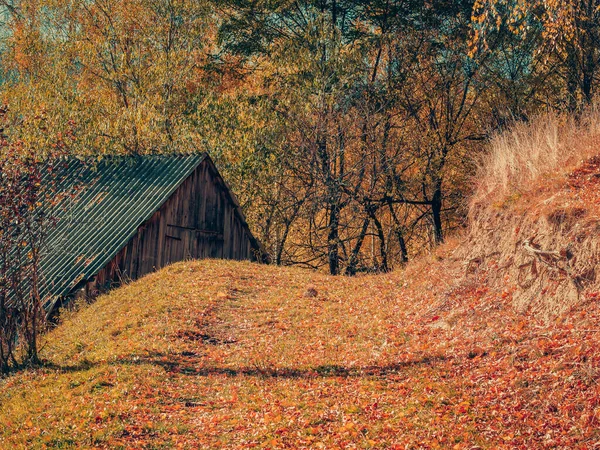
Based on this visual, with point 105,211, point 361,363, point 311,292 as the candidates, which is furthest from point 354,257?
point 361,363

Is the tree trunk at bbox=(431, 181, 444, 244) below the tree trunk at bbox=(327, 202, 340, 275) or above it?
above

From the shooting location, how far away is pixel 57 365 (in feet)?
48.3

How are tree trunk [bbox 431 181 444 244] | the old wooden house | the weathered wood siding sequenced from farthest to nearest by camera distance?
tree trunk [bbox 431 181 444 244], the weathered wood siding, the old wooden house

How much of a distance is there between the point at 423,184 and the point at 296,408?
20.8 metres

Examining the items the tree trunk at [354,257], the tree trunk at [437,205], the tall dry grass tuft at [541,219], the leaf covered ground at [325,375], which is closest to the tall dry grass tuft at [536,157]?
the tall dry grass tuft at [541,219]

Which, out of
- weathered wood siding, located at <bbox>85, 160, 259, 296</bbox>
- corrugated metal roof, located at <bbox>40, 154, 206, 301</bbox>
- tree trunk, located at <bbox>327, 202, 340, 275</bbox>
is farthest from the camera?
tree trunk, located at <bbox>327, 202, 340, 275</bbox>

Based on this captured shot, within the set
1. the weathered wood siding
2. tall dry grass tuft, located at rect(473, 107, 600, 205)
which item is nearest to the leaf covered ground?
tall dry grass tuft, located at rect(473, 107, 600, 205)

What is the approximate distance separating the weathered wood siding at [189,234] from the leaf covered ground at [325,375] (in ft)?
18.0

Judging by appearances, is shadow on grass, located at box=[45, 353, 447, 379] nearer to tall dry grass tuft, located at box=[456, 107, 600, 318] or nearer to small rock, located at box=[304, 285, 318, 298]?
tall dry grass tuft, located at box=[456, 107, 600, 318]

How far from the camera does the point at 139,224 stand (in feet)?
81.1

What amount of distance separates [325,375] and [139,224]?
1386 centimetres

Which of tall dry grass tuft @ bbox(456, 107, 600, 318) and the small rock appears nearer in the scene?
tall dry grass tuft @ bbox(456, 107, 600, 318)

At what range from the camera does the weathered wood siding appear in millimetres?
24291

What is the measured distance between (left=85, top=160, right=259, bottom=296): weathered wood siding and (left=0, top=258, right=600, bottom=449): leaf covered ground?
217 inches
